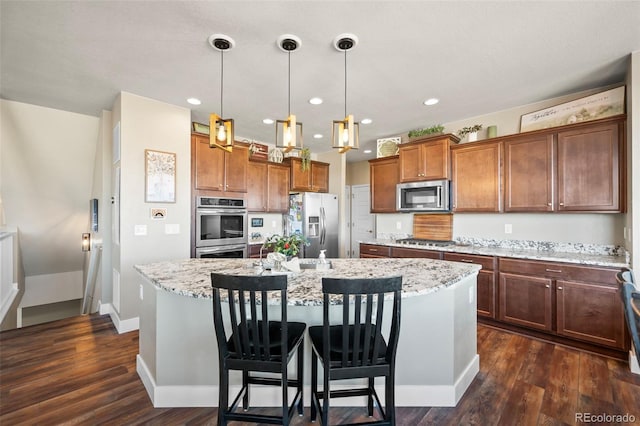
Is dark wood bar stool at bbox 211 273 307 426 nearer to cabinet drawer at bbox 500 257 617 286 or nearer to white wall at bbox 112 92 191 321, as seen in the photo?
white wall at bbox 112 92 191 321

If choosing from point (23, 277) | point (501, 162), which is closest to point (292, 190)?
point (501, 162)

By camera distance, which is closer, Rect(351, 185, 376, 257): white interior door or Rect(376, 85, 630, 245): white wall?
Rect(376, 85, 630, 245): white wall

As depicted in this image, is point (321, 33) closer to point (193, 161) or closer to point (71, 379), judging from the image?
point (193, 161)

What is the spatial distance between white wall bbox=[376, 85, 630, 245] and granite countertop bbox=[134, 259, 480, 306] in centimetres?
192

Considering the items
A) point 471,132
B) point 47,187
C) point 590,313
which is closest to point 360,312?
point 590,313

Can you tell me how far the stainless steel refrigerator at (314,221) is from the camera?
5.13 metres

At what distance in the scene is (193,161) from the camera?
3812 millimetres

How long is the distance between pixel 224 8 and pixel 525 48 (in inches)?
94.9

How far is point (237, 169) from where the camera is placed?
4309 millimetres

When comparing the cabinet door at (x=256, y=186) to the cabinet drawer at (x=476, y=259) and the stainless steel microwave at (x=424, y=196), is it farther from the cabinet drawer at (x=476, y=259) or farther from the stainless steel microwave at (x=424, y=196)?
the cabinet drawer at (x=476, y=259)

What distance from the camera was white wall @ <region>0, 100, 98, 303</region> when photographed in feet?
12.4

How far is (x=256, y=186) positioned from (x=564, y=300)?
4.23m

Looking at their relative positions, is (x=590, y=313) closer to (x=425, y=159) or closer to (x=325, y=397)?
(x=425, y=159)

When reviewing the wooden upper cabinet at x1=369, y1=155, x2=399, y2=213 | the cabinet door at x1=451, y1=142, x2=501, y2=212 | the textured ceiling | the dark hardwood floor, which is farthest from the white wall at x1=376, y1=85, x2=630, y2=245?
the dark hardwood floor
